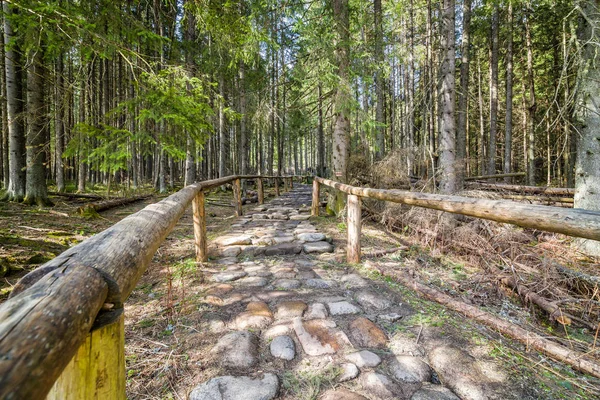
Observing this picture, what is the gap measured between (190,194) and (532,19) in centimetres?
1872

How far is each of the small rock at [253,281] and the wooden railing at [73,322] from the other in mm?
1893

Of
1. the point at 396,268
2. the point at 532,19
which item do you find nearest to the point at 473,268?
the point at 396,268

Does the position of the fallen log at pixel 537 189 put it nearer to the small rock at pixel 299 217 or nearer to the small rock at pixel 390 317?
the small rock at pixel 299 217

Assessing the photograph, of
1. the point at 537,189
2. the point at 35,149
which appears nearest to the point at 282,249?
the point at 537,189

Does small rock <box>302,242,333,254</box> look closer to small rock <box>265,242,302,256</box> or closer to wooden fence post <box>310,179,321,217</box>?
small rock <box>265,242,302,256</box>

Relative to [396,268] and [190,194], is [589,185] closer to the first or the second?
[396,268]

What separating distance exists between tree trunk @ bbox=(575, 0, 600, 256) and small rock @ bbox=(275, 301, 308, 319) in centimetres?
496

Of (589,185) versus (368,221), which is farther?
(368,221)

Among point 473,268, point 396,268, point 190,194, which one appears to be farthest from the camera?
Result: point 473,268

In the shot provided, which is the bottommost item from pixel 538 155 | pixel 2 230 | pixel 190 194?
pixel 2 230

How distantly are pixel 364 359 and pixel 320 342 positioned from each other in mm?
328

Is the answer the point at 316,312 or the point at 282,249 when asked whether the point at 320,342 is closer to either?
the point at 316,312

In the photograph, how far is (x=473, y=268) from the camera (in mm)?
4145

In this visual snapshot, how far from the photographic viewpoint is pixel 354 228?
12.5 feet
